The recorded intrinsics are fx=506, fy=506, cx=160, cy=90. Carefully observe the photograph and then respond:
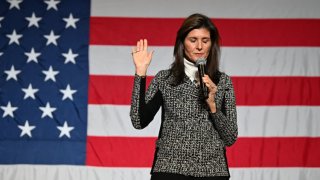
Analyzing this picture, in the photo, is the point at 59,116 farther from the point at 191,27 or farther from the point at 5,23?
the point at 191,27

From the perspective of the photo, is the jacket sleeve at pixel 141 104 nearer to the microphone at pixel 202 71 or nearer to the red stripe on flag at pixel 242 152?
the microphone at pixel 202 71

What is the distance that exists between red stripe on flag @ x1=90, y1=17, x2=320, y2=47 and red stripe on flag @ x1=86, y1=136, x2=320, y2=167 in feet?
2.00

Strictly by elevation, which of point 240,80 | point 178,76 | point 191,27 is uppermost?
point 191,27

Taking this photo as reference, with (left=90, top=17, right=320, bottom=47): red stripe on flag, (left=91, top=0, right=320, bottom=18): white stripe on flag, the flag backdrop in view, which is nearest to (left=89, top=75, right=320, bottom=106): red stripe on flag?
the flag backdrop

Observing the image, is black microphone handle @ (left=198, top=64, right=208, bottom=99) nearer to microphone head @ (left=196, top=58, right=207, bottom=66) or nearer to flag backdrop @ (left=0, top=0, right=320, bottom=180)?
microphone head @ (left=196, top=58, right=207, bottom=66)

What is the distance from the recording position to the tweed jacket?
1526 millimetres

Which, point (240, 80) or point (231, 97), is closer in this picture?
point (231, 97)

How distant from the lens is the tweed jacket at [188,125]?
153 cm

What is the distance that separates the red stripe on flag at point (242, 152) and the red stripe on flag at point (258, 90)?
24 cm

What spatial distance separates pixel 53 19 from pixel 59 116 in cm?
62

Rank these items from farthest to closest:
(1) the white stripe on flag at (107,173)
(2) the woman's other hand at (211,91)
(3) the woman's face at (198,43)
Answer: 1. (1) the white stripe on flag at (107,173)
2. (3) the woman's face at (198,43)
3. (2) the woman's other hand at (211,91)

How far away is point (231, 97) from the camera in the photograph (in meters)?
1.60

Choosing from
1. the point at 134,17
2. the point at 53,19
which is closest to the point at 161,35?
the point at 134,17

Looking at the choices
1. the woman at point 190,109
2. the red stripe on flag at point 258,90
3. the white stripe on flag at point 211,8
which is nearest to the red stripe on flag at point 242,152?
the red stripe on flag at point 258,90
